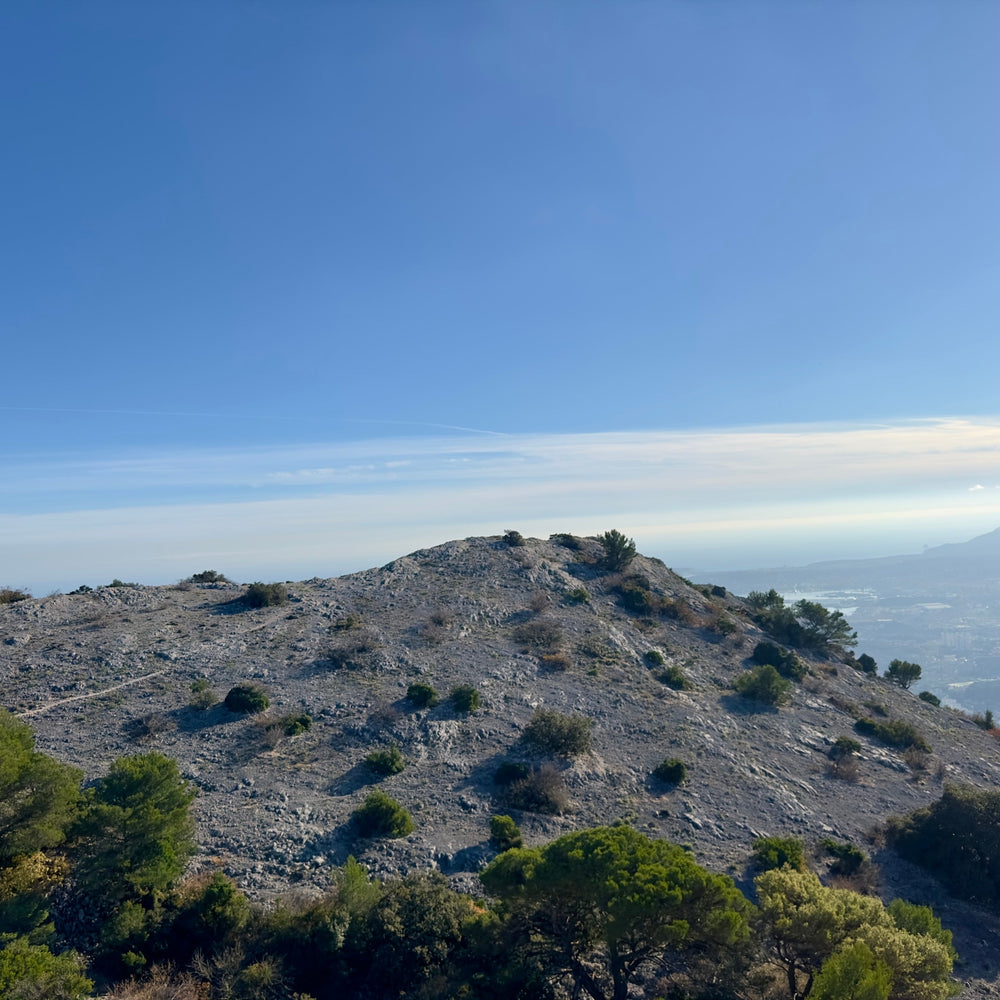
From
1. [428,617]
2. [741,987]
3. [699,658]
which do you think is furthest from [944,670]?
[741,987]

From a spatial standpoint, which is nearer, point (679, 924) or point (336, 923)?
point (679, 924)

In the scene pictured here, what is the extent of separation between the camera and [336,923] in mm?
16703

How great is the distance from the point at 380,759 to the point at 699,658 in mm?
25616

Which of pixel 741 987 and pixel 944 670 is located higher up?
pixel 741 987

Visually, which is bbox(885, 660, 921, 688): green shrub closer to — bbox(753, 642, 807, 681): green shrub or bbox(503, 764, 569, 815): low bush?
bbox(753, 642, 807, 681): green shrub

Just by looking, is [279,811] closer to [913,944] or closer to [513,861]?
[513,861]

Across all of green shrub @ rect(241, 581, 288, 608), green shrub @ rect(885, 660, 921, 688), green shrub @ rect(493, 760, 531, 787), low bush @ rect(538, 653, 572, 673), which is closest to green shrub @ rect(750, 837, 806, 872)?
green shrub @ rect(493, 760, 531, 787)

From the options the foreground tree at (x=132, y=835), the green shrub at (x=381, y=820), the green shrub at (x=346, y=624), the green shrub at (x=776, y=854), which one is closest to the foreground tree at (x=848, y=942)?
the green shrub at (x=776, y=854)

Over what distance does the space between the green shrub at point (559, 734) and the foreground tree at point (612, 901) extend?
1138cm

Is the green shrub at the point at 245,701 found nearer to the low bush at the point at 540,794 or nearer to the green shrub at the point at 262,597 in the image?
the low bush at the point at 540,794

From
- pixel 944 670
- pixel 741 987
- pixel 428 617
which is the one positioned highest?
pixel 428 617

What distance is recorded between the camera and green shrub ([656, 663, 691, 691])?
37656mm

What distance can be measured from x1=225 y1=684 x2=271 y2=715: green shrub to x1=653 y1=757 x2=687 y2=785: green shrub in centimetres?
2006

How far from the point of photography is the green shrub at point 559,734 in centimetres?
2850
